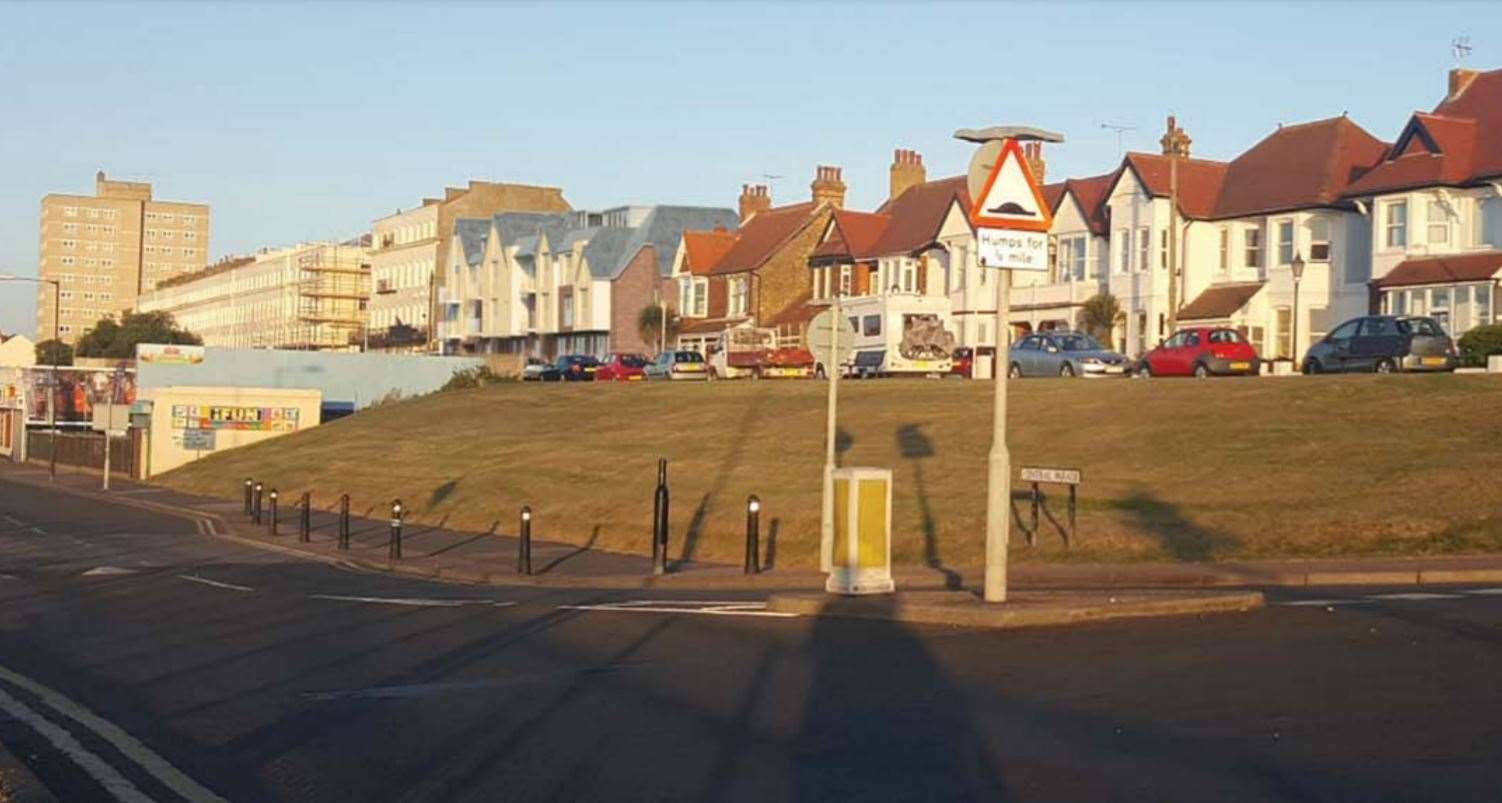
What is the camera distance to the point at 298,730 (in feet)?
38.2

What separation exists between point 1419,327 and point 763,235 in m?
49.9

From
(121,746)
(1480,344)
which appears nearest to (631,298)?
(1480,344)

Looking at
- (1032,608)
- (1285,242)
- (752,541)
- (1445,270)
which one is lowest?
(752,541)

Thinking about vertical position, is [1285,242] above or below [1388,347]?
above

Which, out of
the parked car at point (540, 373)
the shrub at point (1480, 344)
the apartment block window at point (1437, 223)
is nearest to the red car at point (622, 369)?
the parked car at point (540, 373)

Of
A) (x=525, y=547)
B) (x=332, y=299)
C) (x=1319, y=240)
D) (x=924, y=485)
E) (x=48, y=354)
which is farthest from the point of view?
(x=48, y=354)

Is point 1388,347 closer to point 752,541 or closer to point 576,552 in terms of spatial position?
point 576,552

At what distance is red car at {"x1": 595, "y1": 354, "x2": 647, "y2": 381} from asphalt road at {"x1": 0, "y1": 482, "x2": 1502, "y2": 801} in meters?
53.2

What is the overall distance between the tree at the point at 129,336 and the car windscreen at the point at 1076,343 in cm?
9512

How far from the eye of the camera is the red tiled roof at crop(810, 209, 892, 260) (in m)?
81.5

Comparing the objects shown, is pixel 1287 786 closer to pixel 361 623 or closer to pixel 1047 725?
pixel 1047 725

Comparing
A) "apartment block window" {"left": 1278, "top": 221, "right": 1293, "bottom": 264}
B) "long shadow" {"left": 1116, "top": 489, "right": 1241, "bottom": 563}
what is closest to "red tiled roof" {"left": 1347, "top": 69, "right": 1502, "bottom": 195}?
"apartment block window" {"left": 1278, "top": 221, "right": 1293, "bottom": 264}

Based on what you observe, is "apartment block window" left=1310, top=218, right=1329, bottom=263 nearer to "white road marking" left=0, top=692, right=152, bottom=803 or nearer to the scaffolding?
"white road marking" left=0, top=692, right=152, bottom=803

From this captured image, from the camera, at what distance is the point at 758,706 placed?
11914mm
